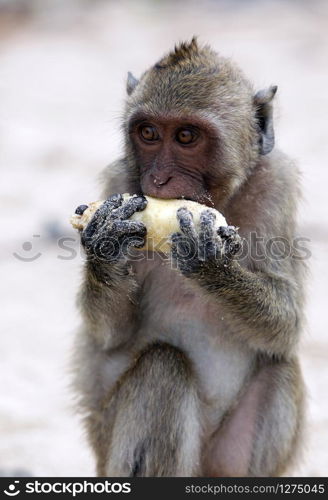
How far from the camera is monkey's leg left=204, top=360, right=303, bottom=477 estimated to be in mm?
6504

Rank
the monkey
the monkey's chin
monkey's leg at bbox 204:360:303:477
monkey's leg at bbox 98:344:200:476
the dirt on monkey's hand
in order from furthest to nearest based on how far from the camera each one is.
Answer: monkey's leg at bbox 204:360:303:477 < monkey's leg at bbox 98:344:200:476 < the monkey < the monkey's chin < the dirt on monkey's hand

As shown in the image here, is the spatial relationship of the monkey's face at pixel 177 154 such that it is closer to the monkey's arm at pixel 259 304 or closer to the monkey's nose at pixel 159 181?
the monkey's nose at pixel 159 181

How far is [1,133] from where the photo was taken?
1553 cm

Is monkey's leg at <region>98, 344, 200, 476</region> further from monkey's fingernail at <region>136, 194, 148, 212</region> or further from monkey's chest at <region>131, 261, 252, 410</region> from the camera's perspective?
monkey's fingernail at <region>136, 194, 148, 212</region>

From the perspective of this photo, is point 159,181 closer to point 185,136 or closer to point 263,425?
point 185,136

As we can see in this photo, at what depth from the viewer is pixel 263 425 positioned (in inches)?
257

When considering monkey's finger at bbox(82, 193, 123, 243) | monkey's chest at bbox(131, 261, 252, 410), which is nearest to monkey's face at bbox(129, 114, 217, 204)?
monkey's finger at bbox(82, 193, 123, 243)

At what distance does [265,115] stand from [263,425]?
216cm

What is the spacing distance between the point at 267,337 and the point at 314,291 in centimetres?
452

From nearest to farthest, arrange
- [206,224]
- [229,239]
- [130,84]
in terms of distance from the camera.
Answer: [206,224] → [229,239] → [130,84]

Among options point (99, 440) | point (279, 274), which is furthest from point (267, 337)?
point (99, 440)

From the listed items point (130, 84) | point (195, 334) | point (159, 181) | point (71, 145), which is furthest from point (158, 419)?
point (71, 145)

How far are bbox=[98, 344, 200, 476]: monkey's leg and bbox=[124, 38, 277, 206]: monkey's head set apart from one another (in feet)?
3.84

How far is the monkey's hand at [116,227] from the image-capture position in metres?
5.55
